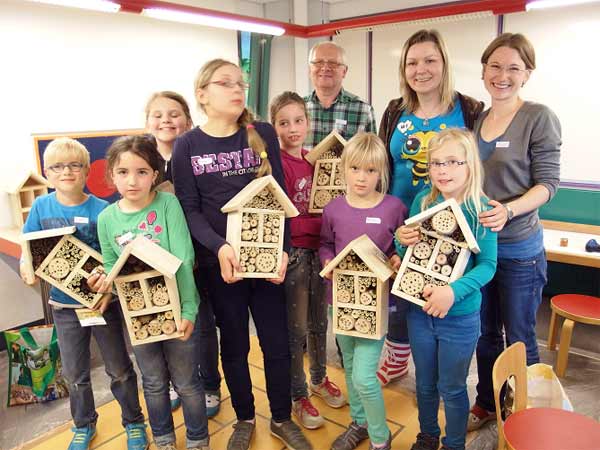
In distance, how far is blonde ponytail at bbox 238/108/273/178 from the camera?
2.06 metres

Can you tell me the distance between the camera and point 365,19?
493cm

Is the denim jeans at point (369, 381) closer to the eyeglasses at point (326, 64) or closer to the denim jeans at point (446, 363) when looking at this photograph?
the denim jeans at point (446, 363)

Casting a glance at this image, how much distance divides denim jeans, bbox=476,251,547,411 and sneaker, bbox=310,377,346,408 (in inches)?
33.9

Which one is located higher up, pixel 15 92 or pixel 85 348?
pixel 15 92

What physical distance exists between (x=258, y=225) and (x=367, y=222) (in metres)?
0.48

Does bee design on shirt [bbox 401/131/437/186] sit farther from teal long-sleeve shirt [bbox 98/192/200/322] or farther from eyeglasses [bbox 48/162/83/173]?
eyeglasses [bbox 48/162/83/173]

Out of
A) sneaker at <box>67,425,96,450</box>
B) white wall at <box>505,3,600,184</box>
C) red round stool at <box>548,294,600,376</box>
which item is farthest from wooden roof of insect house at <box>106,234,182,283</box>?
white wall at <box>505,3,600,184</box>

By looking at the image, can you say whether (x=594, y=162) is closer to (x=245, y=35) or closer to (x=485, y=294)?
(x=485, y=294)

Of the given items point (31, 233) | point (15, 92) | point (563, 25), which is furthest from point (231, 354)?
point (563, 25)

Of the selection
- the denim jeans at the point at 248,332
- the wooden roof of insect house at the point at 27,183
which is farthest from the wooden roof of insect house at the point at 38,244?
the wooden roof of insect house at the point at 27,183

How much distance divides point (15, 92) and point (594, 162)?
4.73 m

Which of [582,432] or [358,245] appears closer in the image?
[582,432]

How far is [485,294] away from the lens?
7.72 feet

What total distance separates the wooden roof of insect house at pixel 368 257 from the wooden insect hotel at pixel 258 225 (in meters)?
0.25
